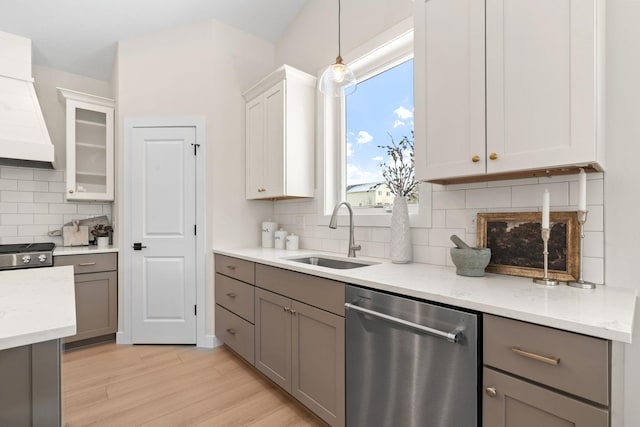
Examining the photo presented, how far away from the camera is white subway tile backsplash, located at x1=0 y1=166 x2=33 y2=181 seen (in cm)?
311

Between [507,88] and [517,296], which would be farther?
[507,88]

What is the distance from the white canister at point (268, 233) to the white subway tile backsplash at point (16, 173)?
240 cm

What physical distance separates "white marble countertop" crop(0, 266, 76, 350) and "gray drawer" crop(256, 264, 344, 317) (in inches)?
42.1

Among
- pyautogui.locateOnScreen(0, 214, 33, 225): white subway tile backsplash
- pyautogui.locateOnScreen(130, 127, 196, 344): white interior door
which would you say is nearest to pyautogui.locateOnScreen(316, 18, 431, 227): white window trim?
pyautogui.locateOnScreen(130, 127, 196, 344): white interior door

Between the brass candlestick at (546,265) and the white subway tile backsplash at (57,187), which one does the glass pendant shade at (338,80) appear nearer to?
the brass candlestick at (546,265)

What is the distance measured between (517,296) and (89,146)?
3.93 metres

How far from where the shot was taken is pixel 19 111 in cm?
271

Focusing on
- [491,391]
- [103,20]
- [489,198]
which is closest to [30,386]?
[491,391]

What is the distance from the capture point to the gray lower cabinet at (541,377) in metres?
0.88

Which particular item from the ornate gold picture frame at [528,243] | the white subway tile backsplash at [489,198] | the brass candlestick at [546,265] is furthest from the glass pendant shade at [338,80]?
the brass candlestick at [546,265]

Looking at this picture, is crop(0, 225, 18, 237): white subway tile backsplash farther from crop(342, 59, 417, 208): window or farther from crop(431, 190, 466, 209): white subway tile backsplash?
crop(431, 190, 466, 209): white subway tile backsplash

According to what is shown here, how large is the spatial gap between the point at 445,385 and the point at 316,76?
8.37 ft

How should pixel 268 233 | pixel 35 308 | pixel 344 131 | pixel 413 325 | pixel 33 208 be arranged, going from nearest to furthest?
pixel 35 308
pixel 413 325
pixel 344 131
pixel 268 233
pixel 33 208

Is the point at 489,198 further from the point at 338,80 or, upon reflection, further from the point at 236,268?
the point at 236,268
